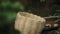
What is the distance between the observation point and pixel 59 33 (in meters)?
2.10

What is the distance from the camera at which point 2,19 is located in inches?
33.2

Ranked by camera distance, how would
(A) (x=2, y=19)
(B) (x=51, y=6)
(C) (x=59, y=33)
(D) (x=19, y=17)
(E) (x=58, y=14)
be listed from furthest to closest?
(B) (x=51, y=6), (E) (x=58, y=14), (C) (x=59, y=33), (D) (x=19, y=17), (A) (x=2, y=19)

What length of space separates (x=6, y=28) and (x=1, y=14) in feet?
0.28

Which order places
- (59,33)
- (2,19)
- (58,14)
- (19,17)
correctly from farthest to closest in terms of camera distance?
(58,14), (59,33), (19,17), (2,19)

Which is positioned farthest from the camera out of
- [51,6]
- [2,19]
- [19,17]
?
[51,6]

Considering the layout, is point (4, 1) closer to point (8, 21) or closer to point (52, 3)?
point (8, 21)

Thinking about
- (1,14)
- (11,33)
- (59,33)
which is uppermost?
(1,14)

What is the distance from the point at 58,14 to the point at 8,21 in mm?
1622

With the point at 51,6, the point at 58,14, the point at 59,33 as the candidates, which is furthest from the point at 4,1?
the point at 51,6

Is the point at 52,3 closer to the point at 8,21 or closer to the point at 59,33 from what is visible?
the point at 59,33

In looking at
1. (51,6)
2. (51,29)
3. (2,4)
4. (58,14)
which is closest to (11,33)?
(2,4)

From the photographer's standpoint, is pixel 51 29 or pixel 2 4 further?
pixel 51 29

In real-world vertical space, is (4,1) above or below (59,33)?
above

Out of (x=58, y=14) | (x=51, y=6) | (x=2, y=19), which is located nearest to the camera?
(x=2, y=19)
